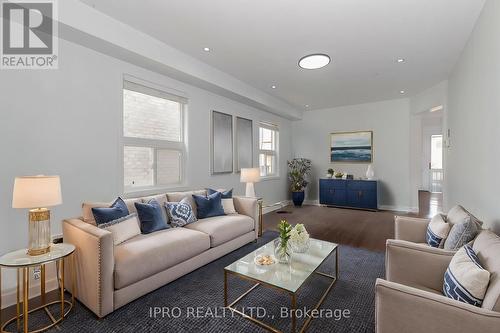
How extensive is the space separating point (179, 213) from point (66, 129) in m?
1.56

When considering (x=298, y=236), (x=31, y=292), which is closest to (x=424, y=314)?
(x=298, y=236)

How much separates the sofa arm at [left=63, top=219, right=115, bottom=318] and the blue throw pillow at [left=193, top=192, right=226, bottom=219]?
4.90 feet

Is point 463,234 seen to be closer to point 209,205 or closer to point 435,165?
point 209,205

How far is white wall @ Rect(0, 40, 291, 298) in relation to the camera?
2211mm

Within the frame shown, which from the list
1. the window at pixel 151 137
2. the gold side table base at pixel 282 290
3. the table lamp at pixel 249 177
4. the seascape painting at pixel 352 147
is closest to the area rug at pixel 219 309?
the gold side table base at pixel 282 290

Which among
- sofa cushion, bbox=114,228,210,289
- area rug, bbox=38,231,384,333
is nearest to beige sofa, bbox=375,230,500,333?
area rug, bbox=38,231,384,333

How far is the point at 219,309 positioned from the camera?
6.81ft

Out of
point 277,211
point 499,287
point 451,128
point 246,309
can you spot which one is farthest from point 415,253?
point 277,211

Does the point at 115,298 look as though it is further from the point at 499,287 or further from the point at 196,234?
the point at 499,287

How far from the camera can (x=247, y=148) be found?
543 cm

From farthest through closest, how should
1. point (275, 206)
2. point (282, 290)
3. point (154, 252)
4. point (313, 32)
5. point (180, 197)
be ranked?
1. point (275, 206)
2. point (180, 197)
3. point (313, 32)
4. point (154, 252)
5. point (282, 290)

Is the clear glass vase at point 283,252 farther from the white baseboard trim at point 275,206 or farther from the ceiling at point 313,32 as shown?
the white baseboard trim at point 275,206

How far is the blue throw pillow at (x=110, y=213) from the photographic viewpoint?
237 cm

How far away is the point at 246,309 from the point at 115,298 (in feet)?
3.66
